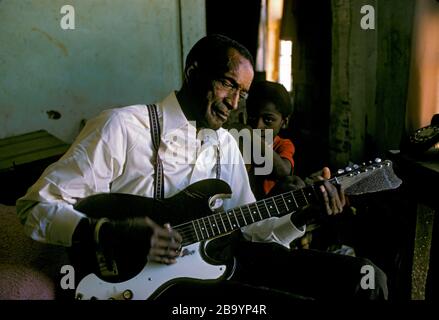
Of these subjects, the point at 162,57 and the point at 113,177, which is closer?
the point at 113,177

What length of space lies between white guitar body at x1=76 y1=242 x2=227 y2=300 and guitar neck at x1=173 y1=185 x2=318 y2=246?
0.06m

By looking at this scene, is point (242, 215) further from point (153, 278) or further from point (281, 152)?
point (281, 152)

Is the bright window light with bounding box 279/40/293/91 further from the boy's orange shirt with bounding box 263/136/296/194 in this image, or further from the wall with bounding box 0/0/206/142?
the boy's orange shirt with bounding box 263/136/296/194

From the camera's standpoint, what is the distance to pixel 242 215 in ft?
7.14

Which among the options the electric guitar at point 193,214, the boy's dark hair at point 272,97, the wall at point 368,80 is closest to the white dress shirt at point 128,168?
the electric guitar at point 193,214

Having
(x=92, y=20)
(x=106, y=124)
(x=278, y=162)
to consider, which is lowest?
(x=278, y=162)

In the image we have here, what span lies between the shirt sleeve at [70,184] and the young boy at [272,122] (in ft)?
3.84

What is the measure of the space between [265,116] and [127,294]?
1.65 metres

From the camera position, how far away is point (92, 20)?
348cm

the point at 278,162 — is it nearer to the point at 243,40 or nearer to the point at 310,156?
the point at 310,156

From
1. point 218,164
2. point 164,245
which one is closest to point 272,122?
point 218,164

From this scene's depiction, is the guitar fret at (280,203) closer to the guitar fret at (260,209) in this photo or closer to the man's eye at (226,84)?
the guitar fret at (260,209)

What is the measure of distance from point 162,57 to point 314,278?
2280 mm
